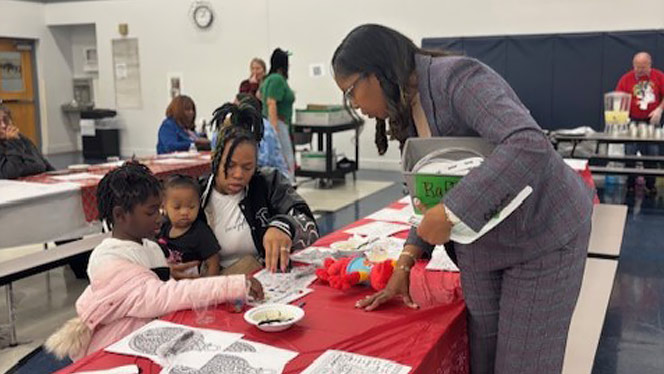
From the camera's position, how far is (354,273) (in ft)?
5.79

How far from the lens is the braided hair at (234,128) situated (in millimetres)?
2084

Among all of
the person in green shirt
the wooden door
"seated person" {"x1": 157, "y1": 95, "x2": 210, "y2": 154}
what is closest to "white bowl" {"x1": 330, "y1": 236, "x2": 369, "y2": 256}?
"seated person" {"x1": 157, "y1": 95, "x2": 210, "y2": 154}

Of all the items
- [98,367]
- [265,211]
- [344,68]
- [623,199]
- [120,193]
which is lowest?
[623,199]

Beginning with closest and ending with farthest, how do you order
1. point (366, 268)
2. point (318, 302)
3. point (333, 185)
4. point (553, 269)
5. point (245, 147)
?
1. point (553, 269)
2. point (318, 302)
3. point (366, 268)
4. point (245, 147)
5. point (333, 185)

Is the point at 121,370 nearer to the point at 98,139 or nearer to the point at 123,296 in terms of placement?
the point at 123,296

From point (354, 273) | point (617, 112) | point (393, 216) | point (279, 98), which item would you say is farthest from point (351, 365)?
point (617, 112)

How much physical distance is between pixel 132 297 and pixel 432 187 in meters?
0.80

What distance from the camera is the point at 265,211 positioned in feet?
7.29

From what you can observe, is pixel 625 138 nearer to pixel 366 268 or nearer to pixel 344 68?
pixel 366 268

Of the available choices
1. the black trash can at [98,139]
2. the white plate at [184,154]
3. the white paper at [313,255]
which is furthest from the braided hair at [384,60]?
the black trash can at [98,139]

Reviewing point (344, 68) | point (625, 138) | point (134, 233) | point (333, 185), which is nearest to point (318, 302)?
point (134, 233)

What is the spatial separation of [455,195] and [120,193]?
953 millimetres

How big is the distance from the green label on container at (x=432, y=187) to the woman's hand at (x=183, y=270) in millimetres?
1003

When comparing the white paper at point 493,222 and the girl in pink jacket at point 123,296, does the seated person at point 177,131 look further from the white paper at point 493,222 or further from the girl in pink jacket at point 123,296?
the white paper at point 493,222
